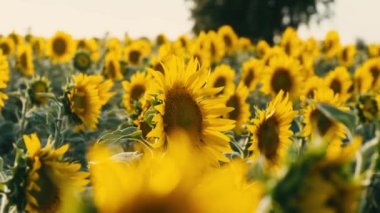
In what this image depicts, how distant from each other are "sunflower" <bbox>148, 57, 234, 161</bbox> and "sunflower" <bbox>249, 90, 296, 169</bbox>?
1.04ft

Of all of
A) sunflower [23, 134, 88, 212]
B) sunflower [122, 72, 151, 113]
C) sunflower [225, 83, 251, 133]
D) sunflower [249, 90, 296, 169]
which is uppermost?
sunflower [23, 134, 88, 212]

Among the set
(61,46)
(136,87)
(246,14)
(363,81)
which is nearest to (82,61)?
(61,46)

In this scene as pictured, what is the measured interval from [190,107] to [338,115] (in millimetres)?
1108

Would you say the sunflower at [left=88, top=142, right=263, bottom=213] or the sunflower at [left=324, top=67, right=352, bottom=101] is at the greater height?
the sunflower at [left=88, top=142, right=263, bottom=213]

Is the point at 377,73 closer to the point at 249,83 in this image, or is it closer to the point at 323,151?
the point at 249,83

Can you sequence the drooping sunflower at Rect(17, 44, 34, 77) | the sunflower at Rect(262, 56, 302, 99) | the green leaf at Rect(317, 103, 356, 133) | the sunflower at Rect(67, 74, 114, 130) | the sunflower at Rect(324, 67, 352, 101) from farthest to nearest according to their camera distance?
the drooping sunflower at Rect(17, 44, 34, 77) < the sunflower at Rect(324, 67, 352, 101) < the sunflower at Rect(262, 56, 302, 99) < the sunflower at Rect(67, 74, 114, 130) < the green leaf at Rect(317, 103, 356, 133)

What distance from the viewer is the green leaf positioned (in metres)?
1.09

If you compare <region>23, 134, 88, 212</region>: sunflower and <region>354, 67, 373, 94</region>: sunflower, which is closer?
<region>23, 134, 88, 212</region>: sunflower

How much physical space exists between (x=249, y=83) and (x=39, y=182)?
4502mm

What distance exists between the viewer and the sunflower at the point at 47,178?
1.65 m

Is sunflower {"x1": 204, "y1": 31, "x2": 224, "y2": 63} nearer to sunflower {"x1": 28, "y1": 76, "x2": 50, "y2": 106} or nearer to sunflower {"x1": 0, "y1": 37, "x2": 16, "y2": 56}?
sunflower {"x1": 0, "y1": 37, "x2": 16, "y2": 56}

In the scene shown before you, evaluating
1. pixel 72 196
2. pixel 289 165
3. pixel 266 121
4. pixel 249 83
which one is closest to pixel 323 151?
pixel 289 165

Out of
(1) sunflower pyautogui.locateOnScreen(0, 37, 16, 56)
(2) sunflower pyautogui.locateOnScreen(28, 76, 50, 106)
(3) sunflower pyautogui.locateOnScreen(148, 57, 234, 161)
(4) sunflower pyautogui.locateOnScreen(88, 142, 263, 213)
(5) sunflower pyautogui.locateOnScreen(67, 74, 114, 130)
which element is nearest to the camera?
(4) sunflower pyautogui.locateOnScreen(88, 142, 263, 213)

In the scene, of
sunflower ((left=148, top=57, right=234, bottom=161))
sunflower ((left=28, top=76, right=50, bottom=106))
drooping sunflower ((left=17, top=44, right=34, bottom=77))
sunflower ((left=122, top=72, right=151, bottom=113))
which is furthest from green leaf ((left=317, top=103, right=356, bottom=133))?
drooping sunflower ((left=17, top=44, right=34, bottom=77))
